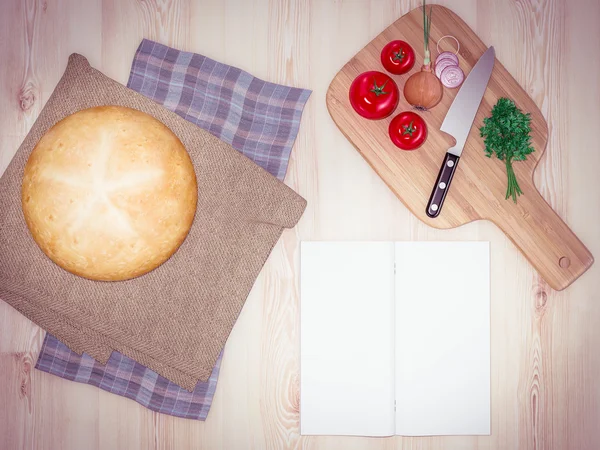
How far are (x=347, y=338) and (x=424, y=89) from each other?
1.62 ft

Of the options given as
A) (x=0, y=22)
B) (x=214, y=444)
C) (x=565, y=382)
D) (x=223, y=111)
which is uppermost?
(x=0, y=22)

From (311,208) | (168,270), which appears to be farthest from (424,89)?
(168,270)

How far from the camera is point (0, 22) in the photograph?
95 centimetres

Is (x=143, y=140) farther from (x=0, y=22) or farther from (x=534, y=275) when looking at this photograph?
(x=534, y=275)

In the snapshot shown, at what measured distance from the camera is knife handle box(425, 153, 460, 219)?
2.97 feet

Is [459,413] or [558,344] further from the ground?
[558,344]

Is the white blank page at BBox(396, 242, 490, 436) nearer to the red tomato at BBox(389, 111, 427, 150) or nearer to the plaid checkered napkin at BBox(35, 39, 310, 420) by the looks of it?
the red tomato at BBox(389, 111, 427, 150)

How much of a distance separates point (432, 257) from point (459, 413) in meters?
0.32

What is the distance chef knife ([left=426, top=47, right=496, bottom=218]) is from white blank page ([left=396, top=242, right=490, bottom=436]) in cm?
11

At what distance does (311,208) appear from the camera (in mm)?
951

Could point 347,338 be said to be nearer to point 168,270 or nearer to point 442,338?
point 442,338

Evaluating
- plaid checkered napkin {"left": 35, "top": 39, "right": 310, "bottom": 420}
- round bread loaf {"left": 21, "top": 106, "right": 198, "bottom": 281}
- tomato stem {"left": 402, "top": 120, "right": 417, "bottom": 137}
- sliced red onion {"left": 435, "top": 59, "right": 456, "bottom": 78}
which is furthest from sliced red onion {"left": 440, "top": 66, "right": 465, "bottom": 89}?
round bread loaf {"left": 21, "top": 106, "right": 198, "bottom": 281}

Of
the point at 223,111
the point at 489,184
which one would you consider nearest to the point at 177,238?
the point at 223,111

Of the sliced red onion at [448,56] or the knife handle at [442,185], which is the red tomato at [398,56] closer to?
the sliced red onion at [448,56]
